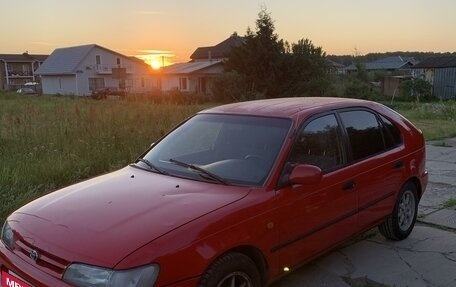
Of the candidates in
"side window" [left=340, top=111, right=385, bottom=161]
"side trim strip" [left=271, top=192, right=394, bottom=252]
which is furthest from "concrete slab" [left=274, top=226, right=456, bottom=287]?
"side window" [left=340, top=111, right=385, bottom=161]

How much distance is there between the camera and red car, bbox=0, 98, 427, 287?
8.95 ft

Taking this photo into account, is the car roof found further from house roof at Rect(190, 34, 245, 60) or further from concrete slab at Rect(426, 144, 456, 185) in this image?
house roof at Rect(190, 34, 245, 60)

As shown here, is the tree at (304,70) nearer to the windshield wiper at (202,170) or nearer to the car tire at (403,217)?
the car tire at (403,217)

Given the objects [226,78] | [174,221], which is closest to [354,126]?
[174,221]

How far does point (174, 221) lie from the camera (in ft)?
9.50

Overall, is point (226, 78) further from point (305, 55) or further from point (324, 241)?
point (324, 241)

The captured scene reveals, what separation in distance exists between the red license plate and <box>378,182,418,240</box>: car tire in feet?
11.5

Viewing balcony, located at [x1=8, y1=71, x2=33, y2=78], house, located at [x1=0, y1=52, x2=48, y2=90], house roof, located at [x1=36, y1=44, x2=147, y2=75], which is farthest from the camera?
balcony, located at [x1=8, y1=71, x2=33, y2=78]

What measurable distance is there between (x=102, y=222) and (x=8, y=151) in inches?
229

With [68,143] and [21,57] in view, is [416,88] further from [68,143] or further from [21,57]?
[21,57]

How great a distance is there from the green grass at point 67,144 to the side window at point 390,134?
4439mm

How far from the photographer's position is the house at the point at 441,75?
4041cm

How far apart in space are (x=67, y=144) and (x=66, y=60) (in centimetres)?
6370

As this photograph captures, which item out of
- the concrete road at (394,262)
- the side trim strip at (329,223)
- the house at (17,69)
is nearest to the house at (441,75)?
the concrete road at (394,262)
